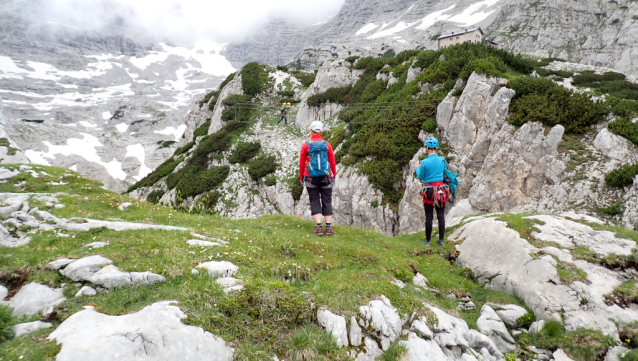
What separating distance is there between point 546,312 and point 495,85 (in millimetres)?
21949

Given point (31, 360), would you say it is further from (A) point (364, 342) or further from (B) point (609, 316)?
(B) point (609, 316)

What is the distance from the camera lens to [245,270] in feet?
21.7

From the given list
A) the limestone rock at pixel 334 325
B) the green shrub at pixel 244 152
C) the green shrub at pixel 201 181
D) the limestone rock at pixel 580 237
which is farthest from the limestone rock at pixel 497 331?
the green shrub at pixel 244 152

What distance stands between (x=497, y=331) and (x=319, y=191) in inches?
276

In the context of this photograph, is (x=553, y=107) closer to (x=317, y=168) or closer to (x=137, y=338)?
(x=317, y=168)

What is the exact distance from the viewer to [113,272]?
573cm

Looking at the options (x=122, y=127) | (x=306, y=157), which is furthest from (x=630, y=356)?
(x=122, y=127)

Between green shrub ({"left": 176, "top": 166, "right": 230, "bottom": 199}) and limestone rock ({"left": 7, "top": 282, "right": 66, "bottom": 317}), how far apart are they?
32553 mm

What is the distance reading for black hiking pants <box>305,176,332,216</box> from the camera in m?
11.3

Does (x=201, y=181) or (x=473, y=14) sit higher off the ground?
(x=473, y=14)

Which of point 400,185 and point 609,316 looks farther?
point 400,185

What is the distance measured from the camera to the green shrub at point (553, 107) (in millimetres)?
19141

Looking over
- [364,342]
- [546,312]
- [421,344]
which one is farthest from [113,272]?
[546,312]

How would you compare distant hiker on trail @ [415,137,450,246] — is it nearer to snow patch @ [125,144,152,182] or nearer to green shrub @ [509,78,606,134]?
green shrub @ [509,78,606,134]
